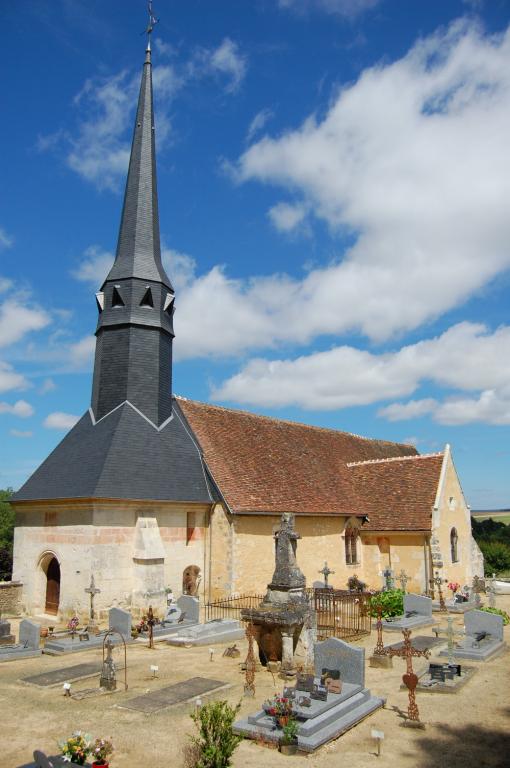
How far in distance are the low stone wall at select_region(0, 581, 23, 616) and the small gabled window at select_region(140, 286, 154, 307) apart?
11.0 meters

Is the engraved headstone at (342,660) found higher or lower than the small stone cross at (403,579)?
lower

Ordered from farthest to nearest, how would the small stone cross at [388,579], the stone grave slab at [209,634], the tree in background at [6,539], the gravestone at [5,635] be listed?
1. the tree in background at [6,539]
2. the small stone cross at [388,579]
3. the stone grave slab at [209,634]
4. the gravestone at [5,635]

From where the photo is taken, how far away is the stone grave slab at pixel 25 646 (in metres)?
14.3

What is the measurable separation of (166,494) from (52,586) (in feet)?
16.3

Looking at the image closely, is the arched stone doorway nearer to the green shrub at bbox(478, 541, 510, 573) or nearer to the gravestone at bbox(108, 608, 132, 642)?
the gravestone at bbox(108, 608, 132, 642)

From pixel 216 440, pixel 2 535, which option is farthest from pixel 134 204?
pixel 2 535

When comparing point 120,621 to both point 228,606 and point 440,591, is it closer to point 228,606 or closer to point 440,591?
point 228,606

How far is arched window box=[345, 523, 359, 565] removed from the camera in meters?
25.5

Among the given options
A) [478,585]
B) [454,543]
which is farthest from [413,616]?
[478,585]

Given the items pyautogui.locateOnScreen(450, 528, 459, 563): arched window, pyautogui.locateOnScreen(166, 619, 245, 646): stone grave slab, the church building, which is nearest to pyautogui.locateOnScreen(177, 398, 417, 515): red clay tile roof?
the church building

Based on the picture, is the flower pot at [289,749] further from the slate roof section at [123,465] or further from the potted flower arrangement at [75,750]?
the slate roof section at [123,465]

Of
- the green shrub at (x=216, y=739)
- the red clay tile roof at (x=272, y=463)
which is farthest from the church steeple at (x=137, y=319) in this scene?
the green shrub at (x=216, y=739)

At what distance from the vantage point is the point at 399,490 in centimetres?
2670

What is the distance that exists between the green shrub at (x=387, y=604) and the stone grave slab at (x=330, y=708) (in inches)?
305
